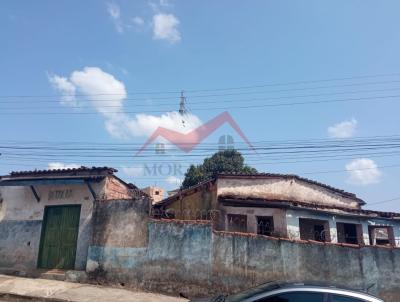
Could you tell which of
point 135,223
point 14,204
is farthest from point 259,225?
point 14,204

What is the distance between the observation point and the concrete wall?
956 cm

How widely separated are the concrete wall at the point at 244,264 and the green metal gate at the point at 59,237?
2603 mm

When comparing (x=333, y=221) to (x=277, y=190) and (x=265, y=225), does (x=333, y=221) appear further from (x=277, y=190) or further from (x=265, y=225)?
(x=265, y=225)

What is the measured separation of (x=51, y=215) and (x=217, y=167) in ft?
63.8

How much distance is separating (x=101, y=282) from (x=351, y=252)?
309 inches

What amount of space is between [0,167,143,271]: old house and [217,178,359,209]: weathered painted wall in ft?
15.7

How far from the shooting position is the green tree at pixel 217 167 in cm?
2975

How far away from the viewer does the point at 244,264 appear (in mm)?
9617

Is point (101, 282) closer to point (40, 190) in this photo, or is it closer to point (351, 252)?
point (40, 190)

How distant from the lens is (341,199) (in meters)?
17.6

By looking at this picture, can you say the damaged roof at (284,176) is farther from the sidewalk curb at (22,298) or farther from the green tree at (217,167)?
the green tree at (217,167)

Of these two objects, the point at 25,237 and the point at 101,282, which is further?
the point at 25,237

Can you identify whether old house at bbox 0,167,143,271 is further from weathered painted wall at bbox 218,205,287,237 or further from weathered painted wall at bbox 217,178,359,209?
weathered painted wall at bbox 217,178,359,209

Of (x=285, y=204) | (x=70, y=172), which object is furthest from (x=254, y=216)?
(x=70, y=172)
